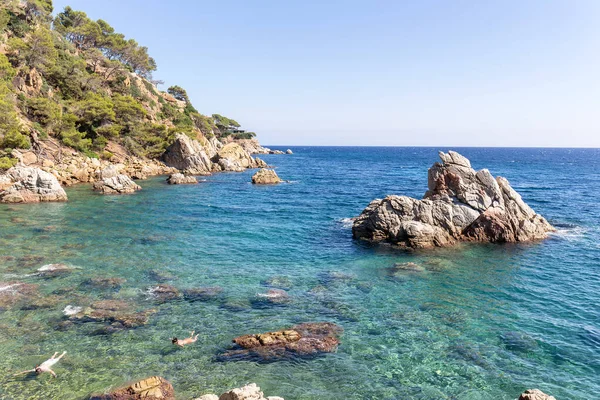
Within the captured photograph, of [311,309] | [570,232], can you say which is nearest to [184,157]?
[570,232]

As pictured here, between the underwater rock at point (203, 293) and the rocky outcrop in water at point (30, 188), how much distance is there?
101 feet

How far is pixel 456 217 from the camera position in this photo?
30188 millimetres

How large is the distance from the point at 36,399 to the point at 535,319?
19.2 m

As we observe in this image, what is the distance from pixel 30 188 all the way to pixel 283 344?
1554 inches

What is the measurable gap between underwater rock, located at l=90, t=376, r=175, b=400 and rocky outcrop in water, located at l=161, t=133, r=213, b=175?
6674cm

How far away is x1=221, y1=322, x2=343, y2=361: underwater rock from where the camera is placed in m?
13.5

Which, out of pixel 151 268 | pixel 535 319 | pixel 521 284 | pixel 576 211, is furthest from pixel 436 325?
pixel 576 211

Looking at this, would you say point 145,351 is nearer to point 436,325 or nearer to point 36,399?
point 36,399

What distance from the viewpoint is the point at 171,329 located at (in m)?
15.3

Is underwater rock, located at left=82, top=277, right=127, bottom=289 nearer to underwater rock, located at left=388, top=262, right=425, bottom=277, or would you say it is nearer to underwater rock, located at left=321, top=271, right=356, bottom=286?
underwater rock, located at left=321, top=271, right=356, bottom=286

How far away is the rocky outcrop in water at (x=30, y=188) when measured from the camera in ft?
130

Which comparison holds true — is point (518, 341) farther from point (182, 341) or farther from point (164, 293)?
point (164, 293)

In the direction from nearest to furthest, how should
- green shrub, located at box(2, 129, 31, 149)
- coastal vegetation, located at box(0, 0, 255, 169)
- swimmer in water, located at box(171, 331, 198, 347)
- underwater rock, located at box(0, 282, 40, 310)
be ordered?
swimmer in water, located at box(171, 331, 198, 347) → underwater rock, located at box(0, 282, 40, 310) → green shrub, located at box(2, 129, 31, 149) → coastal vegetation, located at box(0, 0, 255, 169)

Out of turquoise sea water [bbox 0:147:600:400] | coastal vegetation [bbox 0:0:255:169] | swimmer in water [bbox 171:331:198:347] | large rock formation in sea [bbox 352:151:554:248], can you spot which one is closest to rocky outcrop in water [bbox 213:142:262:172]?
coastal vegetation [bbox 0:0:255:169]
